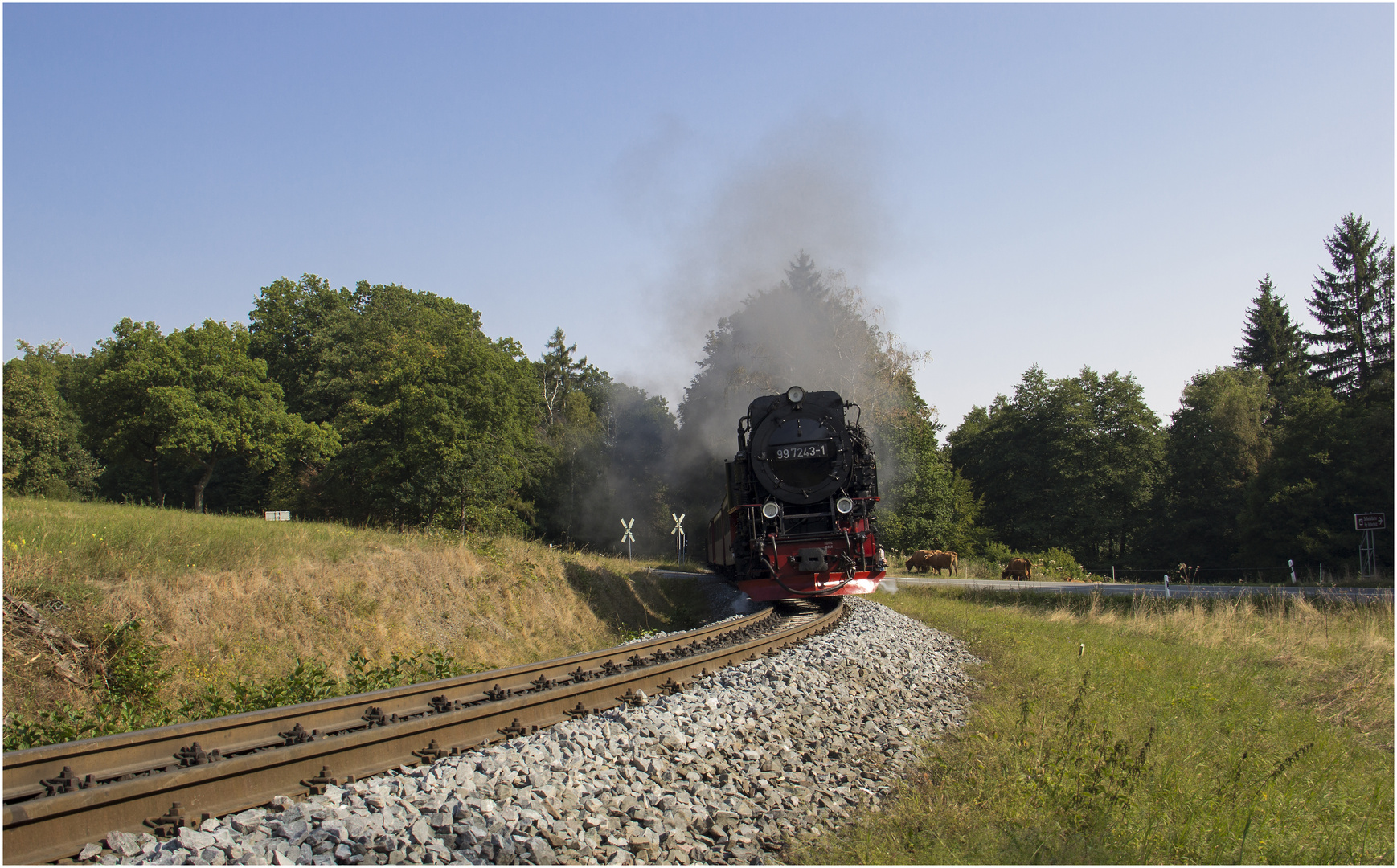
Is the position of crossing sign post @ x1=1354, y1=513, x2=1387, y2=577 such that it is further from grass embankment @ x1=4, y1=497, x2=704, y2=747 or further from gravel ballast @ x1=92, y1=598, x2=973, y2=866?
gravel ballast @ x1=92, y1=598, x2=973, y2=866

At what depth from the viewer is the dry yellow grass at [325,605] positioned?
7699 millimetres

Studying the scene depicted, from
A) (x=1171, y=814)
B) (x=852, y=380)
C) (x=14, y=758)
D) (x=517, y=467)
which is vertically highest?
(x=852, y=380)

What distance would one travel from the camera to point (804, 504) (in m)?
13.2

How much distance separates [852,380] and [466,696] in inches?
980

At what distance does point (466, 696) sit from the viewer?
6422 millimetres

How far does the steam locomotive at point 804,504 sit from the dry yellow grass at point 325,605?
3591 mm

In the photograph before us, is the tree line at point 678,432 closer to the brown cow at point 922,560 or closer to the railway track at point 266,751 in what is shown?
the brown cow at point 922,560

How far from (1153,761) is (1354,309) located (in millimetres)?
53978

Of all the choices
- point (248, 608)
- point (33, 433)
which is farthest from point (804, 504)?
point (33, 433)

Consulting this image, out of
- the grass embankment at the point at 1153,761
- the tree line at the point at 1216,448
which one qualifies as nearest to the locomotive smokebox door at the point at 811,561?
the grass embankment at the point at 1153,761

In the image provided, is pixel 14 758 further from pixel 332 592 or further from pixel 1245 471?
pixel 1245 471

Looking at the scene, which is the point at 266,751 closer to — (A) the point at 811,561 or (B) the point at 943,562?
(A) the point at 811,561

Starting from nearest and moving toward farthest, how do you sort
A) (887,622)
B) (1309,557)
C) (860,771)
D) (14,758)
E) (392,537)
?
1. (14,758)
2. (860,771)
3. (887,622)
4. (392,537)
5. (1309,557)

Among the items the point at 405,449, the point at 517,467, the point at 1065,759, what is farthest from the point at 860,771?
the point at 517,467
